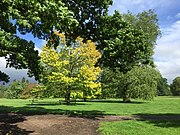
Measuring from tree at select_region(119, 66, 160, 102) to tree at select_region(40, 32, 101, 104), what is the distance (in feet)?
30.2

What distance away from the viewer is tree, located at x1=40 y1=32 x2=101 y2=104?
3938cm

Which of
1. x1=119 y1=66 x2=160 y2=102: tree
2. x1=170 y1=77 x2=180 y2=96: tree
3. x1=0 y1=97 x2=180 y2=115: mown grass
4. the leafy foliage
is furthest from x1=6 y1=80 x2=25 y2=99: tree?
x1=170 y1=77 x2=180 y2=96: tree

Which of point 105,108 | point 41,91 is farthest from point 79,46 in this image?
point 105,108

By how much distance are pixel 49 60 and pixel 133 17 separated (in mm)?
16062

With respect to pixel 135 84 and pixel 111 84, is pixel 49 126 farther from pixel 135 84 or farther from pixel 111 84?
pixel 111 84

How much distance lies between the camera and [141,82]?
164 ft

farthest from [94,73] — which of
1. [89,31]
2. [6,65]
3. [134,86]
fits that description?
[6,65]

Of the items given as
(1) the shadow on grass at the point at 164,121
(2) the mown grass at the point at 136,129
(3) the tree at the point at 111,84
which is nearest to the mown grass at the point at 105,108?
(1) the shadow on grass at the point at 164,121

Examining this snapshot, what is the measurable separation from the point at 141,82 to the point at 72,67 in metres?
13.4

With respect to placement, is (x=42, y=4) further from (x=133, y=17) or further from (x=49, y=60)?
(x=133, y=17)

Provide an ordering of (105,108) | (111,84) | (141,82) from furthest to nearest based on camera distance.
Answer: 1. (111,84)
2. (141,82)
3. (105,108)

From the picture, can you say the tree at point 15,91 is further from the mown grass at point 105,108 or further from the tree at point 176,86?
the tree at point 176,86

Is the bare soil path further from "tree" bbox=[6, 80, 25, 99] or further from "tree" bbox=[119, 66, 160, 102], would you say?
"tree" bbox=[6, 80, 25, 99]

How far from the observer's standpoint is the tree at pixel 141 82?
49.4 m
